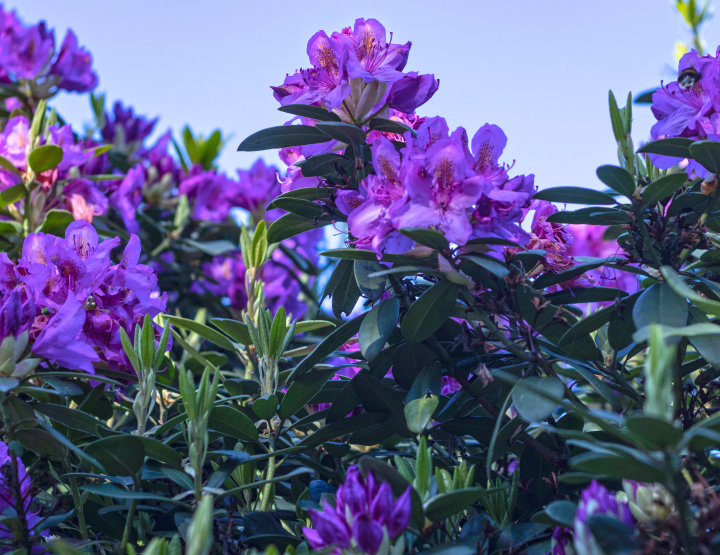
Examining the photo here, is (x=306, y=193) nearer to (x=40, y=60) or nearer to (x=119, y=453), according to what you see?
(x=119, y=453)

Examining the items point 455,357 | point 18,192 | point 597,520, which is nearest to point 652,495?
point 597,520

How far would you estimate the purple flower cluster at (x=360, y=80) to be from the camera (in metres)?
1.31

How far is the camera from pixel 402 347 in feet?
4.33

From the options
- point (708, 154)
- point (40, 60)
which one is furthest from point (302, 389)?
point (40, 60)

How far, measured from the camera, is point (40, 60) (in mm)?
2928

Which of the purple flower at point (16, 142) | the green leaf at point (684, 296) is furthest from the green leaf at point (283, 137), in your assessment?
the purple flower at point (16, 142)

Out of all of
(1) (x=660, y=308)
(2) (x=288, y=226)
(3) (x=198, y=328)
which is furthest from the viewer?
(3) (x=198, y=328)

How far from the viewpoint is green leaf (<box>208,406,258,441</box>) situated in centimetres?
124

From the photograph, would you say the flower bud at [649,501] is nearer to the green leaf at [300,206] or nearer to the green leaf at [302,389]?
the green leaf at [302,389]

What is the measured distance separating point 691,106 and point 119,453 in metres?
1.32

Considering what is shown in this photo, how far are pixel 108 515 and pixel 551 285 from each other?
3.30 ft

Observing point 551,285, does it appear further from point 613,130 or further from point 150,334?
point 150,334

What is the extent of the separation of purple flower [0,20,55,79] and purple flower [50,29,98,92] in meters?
0.05

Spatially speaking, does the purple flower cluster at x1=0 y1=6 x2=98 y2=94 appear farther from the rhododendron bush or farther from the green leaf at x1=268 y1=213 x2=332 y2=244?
the green leaf at x1=268 y1=213 x2=332 y2=244
